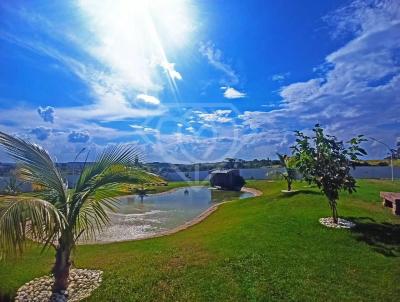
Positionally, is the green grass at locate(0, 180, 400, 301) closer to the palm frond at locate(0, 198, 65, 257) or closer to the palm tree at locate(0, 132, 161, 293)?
the palm tree at locate(0, 132, 161, 293)

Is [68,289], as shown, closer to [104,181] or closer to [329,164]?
[104,181]

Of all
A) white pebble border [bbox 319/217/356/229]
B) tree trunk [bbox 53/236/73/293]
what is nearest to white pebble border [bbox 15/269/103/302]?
tree trunk [bbox 53/236/73/293]

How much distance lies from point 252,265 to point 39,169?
6.59 meters

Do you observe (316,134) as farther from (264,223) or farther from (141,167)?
(141,167)

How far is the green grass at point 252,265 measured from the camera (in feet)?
28.8

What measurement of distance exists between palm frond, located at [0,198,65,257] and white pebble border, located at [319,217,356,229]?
38.8 ft

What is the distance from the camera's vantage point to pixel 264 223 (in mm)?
16422

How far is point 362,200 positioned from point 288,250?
13130 millimetres

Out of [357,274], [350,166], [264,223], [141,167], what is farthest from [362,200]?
[141,167]

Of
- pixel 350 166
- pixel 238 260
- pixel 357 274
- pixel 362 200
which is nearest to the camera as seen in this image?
pixel 357 274

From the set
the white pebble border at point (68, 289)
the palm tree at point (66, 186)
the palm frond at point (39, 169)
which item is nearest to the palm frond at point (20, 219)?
the palm tree at point (66, 186)

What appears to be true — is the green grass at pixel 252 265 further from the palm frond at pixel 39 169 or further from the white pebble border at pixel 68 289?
the palm frond at pixel 39 169

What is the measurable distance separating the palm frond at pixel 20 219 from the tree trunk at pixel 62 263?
1.34 metres

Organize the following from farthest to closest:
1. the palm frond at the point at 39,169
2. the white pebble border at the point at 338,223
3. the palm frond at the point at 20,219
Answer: the white pebble border at the point at 338,223
the palm frond at the point at 39,169
the palm frond at the point at 20,219
